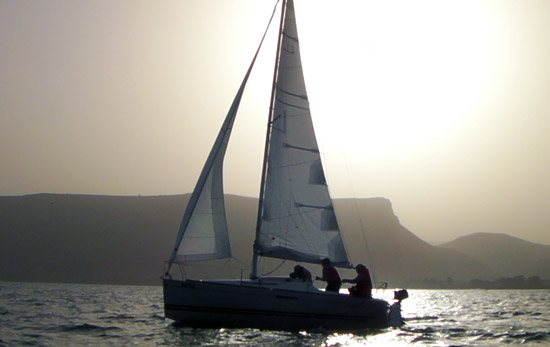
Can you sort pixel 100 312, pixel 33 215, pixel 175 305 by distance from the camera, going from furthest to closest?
pixel 33 215
pixel 100 312
pixel 175 305

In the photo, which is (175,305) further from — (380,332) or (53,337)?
(380,332)

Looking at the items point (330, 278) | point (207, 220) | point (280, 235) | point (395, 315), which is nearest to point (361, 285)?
point (330, 278)

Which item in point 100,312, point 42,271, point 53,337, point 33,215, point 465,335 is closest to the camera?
point 53,337

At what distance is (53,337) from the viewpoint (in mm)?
22562

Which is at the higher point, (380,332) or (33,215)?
(33,215)

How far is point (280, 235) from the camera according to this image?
25.4 metres

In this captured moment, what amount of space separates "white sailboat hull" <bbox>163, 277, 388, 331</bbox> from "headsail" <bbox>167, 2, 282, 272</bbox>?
1.06 m

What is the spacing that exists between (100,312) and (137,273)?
123382 mm

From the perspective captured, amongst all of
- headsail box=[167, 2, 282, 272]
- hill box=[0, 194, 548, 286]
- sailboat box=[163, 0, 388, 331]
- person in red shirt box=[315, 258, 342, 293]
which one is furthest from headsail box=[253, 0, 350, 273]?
hill box=[0, 194, 548, 286]

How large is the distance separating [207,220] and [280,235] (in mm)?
2698

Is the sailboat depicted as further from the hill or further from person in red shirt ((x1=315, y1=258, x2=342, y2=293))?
the hill

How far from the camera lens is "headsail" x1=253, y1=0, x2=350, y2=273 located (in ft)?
83.4

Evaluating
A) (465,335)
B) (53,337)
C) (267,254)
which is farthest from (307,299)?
(53,337)

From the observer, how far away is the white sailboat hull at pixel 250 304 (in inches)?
930
